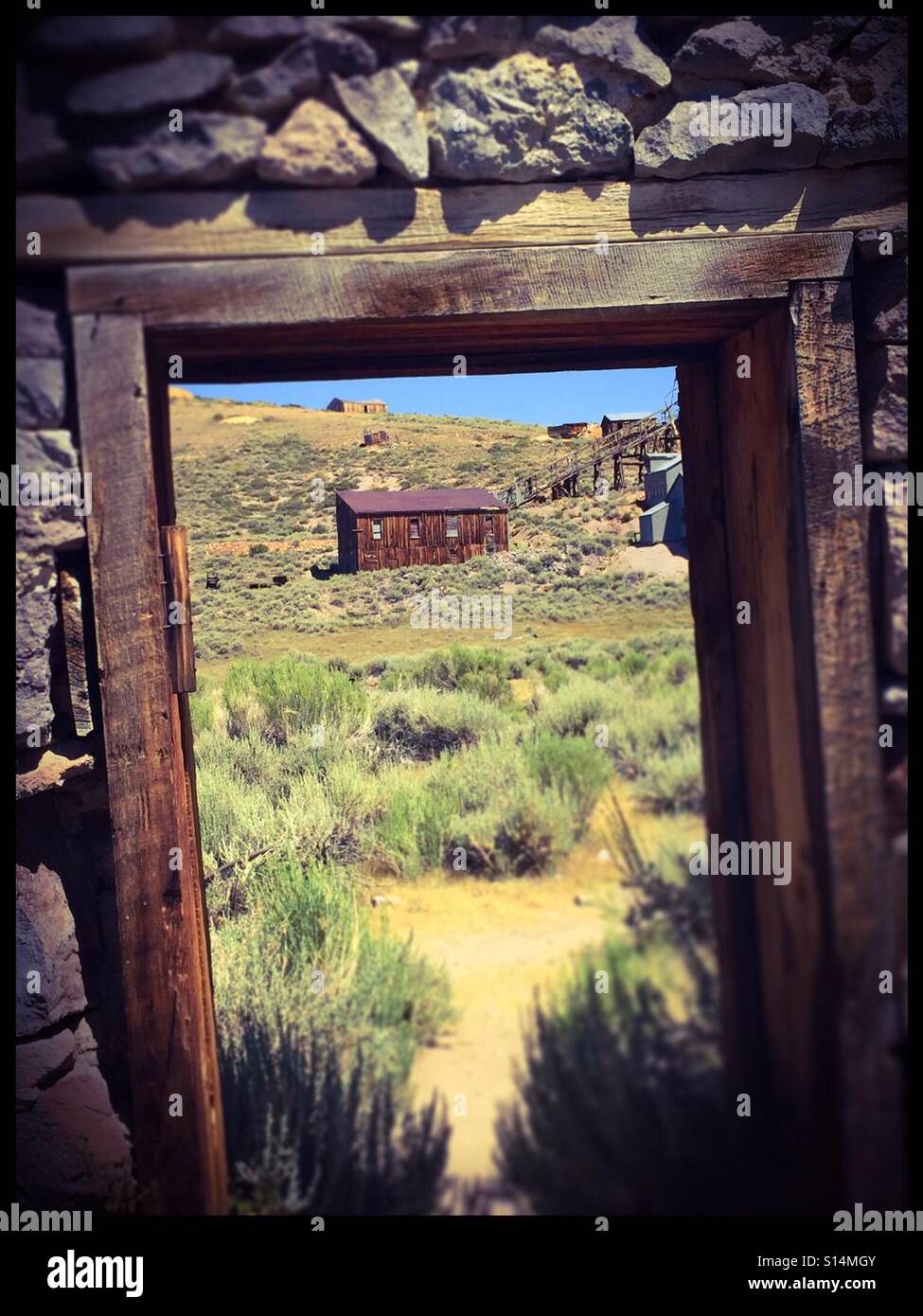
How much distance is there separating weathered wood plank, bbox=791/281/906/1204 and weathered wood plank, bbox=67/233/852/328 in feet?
0.45

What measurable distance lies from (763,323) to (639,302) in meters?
0.33

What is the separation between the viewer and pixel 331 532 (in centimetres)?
484

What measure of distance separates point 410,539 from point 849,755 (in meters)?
2.69

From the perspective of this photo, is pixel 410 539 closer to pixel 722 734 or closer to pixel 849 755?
pixel 722 734

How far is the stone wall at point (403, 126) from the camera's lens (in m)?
1.98

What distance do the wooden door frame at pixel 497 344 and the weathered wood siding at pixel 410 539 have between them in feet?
5.88

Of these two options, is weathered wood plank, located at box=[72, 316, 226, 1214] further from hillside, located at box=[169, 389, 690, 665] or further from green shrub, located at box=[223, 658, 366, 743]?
green shrub, located at box=[223, 658, 366, 743]

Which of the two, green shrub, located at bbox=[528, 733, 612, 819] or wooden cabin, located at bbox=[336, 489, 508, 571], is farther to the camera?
wooden cabin, located at bbox=[336, 489, 508, 571]

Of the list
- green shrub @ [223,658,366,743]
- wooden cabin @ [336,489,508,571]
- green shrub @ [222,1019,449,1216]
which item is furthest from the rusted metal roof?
green shrub @ [222,1019,449,1216]

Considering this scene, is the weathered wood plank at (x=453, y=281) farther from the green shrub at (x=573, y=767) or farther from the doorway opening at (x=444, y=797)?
the green shrub at (x=573, y=767)

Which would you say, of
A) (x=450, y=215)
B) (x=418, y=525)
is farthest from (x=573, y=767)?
(x=418, y=525)

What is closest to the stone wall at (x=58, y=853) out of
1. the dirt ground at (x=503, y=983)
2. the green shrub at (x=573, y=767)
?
the dirt ground at (x=503, y=983)

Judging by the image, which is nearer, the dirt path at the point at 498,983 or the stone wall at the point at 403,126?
the stone wall at the point at 403,126

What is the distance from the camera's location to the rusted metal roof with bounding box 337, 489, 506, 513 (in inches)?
170
